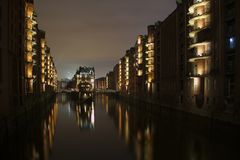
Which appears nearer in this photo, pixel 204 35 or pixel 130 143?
pixel 130 143

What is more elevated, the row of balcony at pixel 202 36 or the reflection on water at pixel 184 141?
the row of balcony at pixel 202 36

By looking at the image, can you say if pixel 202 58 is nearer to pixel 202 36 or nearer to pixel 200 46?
pixel 200 46

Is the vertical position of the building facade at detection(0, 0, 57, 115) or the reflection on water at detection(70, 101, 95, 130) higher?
the building facade at detection(0, 0, 57, 115)

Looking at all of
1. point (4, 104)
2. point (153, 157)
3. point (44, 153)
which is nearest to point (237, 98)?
point (153, 157)

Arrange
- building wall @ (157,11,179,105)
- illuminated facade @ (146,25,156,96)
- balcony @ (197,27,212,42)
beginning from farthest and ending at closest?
illuminated facade @ (146,25,156,96) < building wall @ (157,11,179,105) < balcony @ (197,27,212,42)

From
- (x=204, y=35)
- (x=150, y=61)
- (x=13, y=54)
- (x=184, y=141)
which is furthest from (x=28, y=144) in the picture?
(x=150, y=61)

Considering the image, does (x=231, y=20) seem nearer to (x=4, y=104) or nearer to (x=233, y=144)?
(x=233, y=144)

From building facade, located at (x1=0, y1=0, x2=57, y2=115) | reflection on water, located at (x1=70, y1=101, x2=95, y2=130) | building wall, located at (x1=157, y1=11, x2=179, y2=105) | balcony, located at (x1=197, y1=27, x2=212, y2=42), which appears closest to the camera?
building facade, located at (x1=0, y1=0, x2=57, y2=115)

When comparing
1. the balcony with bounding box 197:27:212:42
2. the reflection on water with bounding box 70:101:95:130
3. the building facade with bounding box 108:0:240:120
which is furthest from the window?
the reflection on water with bounding box 70:101:95:130

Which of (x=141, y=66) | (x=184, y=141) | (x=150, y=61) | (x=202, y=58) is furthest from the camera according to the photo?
(x=141, y=66)

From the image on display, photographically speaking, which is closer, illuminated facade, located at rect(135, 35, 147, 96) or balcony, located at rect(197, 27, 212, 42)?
balcony, located at rect(197, 27, 212, 42)

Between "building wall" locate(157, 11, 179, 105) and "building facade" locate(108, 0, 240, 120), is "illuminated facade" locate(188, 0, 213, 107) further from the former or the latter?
"building wall" locate(157, 11, 179, 105)

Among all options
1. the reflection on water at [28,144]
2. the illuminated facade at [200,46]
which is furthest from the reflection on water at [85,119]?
the illuminated facade at [200,46]

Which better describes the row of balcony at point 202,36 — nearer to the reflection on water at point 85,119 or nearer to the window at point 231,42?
the window at point 231,42
